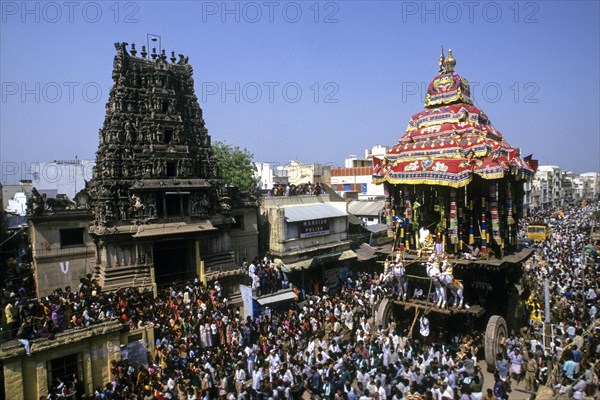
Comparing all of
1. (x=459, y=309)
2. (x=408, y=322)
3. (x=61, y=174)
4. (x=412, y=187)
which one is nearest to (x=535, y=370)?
(x=459, y=309)

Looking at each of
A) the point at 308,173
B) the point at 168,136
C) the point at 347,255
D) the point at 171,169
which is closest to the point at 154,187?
the point at 171,169

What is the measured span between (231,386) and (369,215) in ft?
81.5

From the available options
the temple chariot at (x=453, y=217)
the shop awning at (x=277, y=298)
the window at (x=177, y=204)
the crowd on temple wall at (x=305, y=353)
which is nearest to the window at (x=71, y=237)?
the crowd on temple wall at (x=305, y=353)

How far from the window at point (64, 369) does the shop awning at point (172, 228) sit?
6.82 meters

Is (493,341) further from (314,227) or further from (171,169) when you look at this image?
(171,169)

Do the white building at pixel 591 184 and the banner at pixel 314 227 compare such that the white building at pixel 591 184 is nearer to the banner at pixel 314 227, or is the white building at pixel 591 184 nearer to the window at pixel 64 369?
the banner at pixel 314 227

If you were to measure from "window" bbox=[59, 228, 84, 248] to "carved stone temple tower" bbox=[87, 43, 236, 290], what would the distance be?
1281mm

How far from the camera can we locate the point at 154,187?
65.5 ft

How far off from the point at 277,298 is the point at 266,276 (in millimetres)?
1606

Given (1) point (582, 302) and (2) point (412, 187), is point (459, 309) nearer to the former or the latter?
(2) point (412, 187)

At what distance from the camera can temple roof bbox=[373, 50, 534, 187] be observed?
1479cm

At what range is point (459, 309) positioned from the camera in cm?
1423

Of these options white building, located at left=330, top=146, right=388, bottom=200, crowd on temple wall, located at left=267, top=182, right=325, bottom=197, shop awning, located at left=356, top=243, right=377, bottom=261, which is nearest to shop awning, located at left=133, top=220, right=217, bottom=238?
crowd on temple wall, located at left=267, top=182, right=325, bottom=197

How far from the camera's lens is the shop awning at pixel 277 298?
64.2 ft
